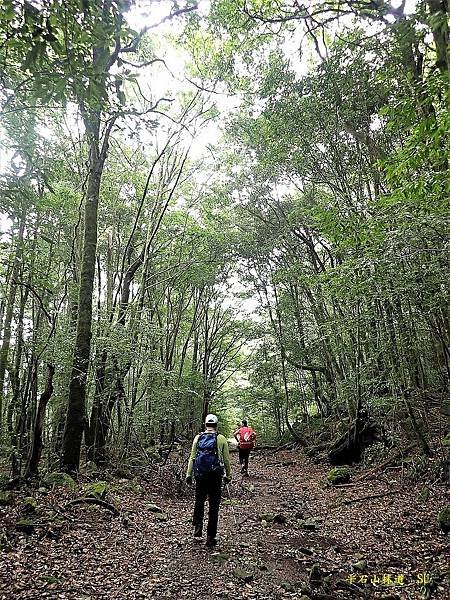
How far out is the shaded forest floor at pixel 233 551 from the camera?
4465 mm

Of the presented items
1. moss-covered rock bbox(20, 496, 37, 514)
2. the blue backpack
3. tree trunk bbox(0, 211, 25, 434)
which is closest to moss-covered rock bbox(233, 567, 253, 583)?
the blue backpack

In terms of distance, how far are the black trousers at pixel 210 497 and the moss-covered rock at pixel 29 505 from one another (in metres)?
2.23

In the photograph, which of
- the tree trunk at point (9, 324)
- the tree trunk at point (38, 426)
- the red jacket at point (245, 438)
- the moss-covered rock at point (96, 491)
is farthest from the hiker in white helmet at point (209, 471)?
the red jacket at point (245, 438)

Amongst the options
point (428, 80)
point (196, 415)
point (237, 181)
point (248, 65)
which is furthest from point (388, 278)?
point (196, 415)

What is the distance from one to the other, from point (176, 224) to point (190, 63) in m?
6.45

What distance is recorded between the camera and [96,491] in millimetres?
7426

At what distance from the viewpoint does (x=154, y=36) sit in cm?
1338

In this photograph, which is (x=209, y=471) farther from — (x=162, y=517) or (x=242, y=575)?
(x=162, y=517)

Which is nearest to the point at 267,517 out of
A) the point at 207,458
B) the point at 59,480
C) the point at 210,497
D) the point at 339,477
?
the point at 210,497

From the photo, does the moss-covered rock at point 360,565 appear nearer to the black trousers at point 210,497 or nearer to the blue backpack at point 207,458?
the black trousers at point 210,497

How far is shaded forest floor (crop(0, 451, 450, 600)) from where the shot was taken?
446 cm

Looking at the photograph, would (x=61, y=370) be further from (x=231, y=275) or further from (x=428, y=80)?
(x=231, y=275)

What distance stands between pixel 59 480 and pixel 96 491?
747mm

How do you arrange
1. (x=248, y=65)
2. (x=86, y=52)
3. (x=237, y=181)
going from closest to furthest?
1. (x=86, y=52)
2. (x=248, y=65)
3. (x=237, y=181)
